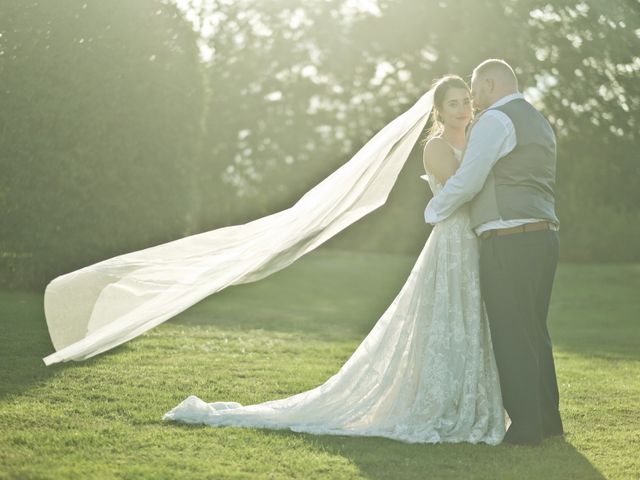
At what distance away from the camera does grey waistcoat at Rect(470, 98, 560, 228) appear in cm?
527

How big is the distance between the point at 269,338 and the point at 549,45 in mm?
9606

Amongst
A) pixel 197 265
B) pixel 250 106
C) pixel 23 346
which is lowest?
pixel 23 346

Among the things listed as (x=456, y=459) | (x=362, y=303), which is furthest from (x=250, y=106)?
(x=456, y=459)

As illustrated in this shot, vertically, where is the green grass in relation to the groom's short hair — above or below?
below

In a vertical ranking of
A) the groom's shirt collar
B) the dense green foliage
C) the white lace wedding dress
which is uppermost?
the dense green foliage

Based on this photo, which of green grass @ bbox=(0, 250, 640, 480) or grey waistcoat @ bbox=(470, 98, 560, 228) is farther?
grey waistcoat @ bbox=(470, 98, 560, 228)

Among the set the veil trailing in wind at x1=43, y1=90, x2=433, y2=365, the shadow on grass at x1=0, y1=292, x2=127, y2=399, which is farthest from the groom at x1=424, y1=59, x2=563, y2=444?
the shadow on grass at x1=0, y1=292, x2=127, y2=399

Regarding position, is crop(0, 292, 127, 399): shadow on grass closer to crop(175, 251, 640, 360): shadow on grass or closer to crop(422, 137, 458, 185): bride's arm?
crop(175, 251, 640, 360): shadow on grass

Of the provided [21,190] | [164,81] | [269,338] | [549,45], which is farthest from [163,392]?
[549,45]

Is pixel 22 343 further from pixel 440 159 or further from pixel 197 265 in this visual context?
pixel 440 159

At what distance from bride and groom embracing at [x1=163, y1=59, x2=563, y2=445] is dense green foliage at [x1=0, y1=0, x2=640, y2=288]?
606cm

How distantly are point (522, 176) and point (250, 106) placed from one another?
45.8ft

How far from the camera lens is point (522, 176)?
17.3 feet

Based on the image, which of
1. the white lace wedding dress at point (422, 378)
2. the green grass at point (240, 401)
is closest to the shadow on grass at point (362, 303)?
the green grass at point (240, 401)
